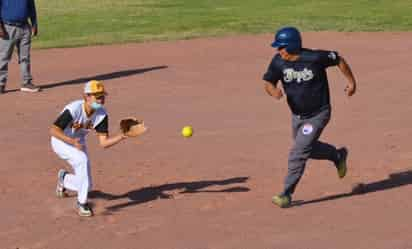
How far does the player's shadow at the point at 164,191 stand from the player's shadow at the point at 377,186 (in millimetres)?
933

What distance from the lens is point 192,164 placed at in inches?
527

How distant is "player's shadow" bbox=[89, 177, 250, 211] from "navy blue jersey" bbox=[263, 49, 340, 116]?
1.42 m

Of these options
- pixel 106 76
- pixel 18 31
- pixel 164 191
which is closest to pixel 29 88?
pixel 18 31

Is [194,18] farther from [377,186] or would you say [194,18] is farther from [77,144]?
[77,144]

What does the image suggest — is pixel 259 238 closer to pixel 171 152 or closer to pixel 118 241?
pixel 118 241

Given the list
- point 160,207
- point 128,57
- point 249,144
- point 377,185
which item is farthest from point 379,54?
point 160,207

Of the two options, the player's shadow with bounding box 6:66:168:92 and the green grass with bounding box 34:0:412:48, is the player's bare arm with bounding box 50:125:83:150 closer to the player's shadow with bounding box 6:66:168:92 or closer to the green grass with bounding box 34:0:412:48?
the player's shadow with bounding box 6:66:168:92

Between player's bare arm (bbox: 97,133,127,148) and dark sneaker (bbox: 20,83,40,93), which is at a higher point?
player's bare arm (bbox: 97,133,127,148)

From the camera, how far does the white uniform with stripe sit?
36.2 feet

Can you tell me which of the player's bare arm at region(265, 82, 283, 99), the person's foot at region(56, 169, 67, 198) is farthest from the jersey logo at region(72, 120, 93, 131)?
the player's bare arm at region(265, 82, 283, 99)

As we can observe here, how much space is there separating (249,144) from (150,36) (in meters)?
11.5

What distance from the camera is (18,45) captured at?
61.3 ft

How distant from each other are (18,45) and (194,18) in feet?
33.9

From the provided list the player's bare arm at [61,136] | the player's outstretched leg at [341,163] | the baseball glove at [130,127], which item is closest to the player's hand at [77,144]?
the player's bare arm at [61,136]
